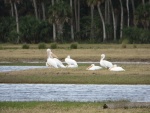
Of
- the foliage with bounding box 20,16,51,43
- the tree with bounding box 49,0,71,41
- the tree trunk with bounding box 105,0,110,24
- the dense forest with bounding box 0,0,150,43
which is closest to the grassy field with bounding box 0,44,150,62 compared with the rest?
the dense forest with bounding box 0,0,150,43

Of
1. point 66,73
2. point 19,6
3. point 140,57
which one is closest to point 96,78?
point 66,73

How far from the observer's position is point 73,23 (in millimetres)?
79312

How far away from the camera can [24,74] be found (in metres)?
29.0

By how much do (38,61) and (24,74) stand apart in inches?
550

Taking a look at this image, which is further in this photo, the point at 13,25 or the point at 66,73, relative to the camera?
the point at 13,25

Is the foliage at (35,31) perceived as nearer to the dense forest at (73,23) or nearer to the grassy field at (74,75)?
the dense forest at (73,23)

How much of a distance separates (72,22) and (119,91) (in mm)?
52138

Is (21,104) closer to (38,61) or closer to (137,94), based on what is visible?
(137,94)

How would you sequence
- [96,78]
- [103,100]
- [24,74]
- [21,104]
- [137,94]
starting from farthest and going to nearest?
[24,74]
[96,78]
[137,94]
[103,100]
[21,104]

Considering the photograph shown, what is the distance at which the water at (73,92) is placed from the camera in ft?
67.6

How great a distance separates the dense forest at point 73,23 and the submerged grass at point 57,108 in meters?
48.6

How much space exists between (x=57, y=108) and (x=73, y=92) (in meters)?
5.24

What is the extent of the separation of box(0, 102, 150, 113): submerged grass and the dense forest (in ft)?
160

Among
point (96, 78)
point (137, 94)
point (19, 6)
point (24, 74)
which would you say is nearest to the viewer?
point (137, 94)
